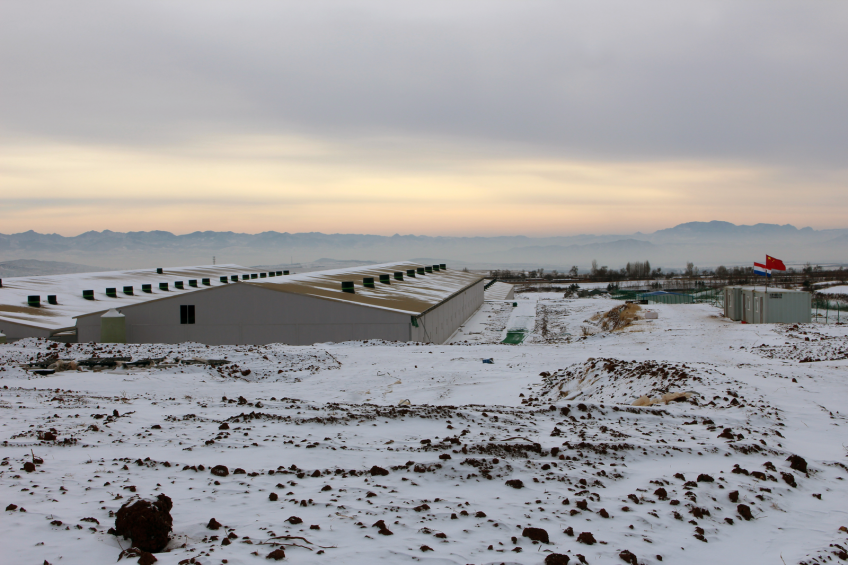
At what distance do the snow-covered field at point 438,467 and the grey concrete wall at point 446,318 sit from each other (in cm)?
1552

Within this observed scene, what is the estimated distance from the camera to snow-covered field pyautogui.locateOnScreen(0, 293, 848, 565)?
228 inches

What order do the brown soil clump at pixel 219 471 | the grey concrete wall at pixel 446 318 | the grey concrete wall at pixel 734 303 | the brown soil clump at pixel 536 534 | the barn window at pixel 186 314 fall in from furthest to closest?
the grey concrete wall at pixel 734 303
the grey concrete wall at pixel 446 318
the barn window at pixel 186 314
the brown soil clump at pixel 219 471
the brown soil clump at pixel 536 534

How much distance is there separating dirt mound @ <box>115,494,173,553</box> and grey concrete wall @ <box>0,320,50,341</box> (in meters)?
34.9

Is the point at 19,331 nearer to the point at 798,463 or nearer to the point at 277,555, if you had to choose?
the point at 277,555

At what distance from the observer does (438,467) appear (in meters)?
8.07

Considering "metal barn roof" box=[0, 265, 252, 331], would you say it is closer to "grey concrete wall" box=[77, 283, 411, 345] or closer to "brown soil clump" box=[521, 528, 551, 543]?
"grey concrete wall" box=[77, 283, 411, 345]

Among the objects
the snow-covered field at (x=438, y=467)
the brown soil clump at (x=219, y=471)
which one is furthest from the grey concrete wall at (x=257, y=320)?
the brown soil clump at (x=219, y=471)

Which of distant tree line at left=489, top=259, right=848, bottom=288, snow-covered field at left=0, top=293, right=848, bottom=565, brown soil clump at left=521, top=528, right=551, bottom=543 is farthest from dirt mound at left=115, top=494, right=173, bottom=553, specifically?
distant tree line at left=489, top=259, right=848, bottom=288

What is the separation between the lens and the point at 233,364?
18.9 meters

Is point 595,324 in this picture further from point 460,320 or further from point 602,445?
point 602,445

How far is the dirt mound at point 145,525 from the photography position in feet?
17.1

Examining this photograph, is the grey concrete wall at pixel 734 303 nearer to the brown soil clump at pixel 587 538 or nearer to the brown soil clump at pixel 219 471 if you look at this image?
the brown soil clump at pixel 587 538

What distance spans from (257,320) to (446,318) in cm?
1556

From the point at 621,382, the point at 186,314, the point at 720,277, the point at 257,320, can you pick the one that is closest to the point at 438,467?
the point at 621,382
